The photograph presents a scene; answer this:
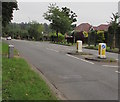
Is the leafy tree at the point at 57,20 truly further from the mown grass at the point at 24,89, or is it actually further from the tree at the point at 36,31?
the mown grass at the point at 24,89

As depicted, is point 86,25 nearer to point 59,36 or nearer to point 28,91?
point 59,36

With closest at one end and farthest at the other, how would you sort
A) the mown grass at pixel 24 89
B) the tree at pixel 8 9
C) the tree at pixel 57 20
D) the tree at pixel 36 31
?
the mown grass at pixel 24 89, the tree at pixel 8 9, the tree at pixel 57 20, the tree at pixel 36 31

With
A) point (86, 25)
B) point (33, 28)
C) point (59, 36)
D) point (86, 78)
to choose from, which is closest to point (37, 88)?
point (86, 78)

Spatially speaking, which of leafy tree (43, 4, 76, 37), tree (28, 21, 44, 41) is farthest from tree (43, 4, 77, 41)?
tree (28, 21, 44, 41)

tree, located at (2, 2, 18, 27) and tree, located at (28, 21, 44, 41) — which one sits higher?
tree, located at (2, 2, 18, 27)

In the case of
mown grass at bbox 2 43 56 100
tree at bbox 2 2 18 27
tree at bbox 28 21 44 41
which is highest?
tree at bbox 2 2 18 27

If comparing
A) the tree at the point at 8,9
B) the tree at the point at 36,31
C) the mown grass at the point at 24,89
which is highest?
the tree at the point at 8,9

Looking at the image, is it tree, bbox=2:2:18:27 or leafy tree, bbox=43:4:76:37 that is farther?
leafy tree, bbox=43:4:76:37

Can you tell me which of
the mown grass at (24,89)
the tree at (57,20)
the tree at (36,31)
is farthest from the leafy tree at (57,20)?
the mown grass at (24,89)

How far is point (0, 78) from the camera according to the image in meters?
8.95

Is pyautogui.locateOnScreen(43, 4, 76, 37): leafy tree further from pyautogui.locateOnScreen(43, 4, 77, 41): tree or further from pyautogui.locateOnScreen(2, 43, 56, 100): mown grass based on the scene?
pyautogui.locateOnScreen(2, 43, 56, 100): mown grass

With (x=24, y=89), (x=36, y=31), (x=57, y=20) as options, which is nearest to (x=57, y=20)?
(x=57, y=20)

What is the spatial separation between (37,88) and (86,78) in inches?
137

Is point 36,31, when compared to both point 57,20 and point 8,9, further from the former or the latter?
point 8,9
